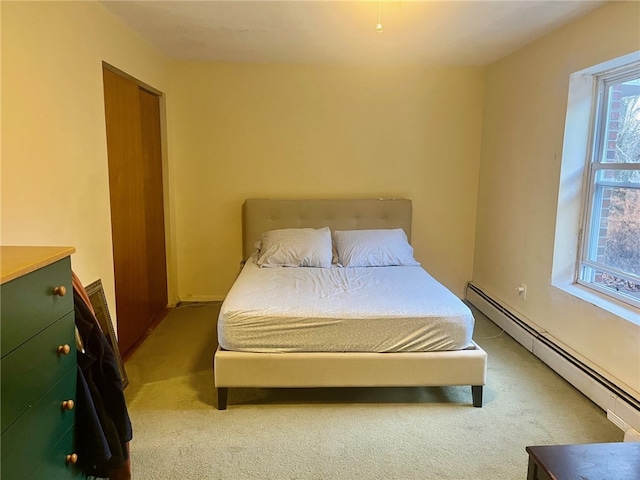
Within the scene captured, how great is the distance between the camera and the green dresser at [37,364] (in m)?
1.27

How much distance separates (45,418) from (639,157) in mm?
3067

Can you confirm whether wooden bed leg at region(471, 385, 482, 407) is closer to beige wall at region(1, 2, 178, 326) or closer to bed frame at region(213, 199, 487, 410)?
bed frame at region(213, 199, 487, 410)

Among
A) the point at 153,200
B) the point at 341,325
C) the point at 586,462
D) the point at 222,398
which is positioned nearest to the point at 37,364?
the point at 222,398

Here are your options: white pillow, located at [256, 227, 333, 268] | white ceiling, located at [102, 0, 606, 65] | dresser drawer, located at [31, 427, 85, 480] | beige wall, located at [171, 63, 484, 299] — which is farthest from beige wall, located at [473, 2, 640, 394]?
dresser drawer, located at [31, 427, 85, 480]

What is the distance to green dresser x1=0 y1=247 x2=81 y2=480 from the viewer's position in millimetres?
1267

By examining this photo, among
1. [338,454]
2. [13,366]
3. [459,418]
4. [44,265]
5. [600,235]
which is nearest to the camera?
[13,366]

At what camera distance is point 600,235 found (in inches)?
112

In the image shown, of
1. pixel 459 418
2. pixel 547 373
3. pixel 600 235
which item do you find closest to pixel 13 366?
pixel 459 418

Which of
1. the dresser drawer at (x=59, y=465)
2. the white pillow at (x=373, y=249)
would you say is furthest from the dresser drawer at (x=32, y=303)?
the white pillow at (x=373, y=249)

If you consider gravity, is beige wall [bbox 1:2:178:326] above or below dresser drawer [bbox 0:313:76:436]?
A: above

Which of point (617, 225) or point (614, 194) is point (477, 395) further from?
point (614, 194)

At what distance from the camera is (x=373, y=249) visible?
11.8 feet

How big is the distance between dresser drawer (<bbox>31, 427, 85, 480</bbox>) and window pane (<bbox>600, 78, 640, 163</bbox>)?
3.07 meters

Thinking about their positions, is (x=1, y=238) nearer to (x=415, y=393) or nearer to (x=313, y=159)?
(x=415, y=393)
